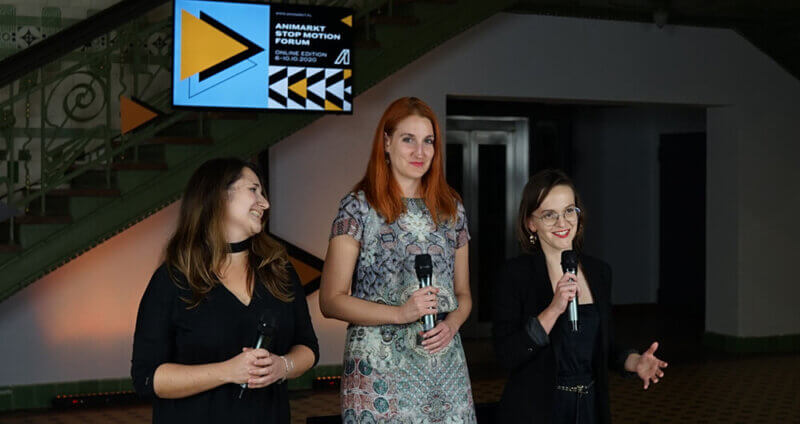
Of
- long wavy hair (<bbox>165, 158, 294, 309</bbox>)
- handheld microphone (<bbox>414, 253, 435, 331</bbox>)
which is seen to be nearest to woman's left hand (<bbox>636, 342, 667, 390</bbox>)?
handheld microphone (<bbox>414, 253, 435, 331</bbox>)

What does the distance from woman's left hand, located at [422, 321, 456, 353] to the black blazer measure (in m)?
0.23

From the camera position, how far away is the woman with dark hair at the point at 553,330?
9.95ft

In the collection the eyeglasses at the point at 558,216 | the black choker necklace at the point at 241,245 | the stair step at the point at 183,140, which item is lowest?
the black choker necklace at the point at 241,245

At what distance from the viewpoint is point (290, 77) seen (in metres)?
6.95

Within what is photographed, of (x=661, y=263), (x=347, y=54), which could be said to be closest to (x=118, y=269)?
(x=347, y=54)

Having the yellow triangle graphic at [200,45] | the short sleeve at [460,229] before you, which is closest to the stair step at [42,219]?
the yellow triangle graphic at [200,45]

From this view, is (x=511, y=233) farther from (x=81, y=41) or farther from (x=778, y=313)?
(x=81, y=41)

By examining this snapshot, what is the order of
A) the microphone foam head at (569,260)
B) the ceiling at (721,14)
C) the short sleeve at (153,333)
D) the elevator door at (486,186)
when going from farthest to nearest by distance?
the elevator door at (486,186) < the ceiling at (721,14) < the microphone foam head at (569,260) < the short sleeve at (153,333)

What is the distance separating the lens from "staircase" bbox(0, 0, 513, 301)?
6539 mm

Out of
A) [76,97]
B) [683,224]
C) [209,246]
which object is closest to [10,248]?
[76,97]

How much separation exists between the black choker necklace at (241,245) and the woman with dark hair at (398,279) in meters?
0.44

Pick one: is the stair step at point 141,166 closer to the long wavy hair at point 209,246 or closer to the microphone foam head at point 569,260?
the long wavy hair at point 209,246

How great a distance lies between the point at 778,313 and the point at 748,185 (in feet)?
4.47

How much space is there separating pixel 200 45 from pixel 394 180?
390 centimetres
